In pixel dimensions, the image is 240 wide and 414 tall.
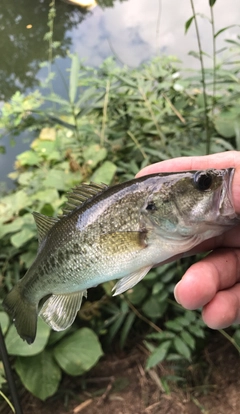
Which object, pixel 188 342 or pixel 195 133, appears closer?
pixel 188 342

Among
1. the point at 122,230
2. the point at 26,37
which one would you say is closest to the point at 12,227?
the point at 122,230

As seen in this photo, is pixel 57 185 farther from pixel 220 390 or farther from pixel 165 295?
pixel 220 390

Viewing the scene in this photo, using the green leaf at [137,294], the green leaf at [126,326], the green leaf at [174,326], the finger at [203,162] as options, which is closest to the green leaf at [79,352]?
the green leaf at [126,326]

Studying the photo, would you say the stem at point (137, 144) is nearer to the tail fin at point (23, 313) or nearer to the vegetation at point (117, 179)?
the vegetation at point (117, 179)

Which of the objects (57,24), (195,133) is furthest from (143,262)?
(57,24)

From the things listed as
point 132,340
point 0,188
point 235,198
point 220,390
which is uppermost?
point 235,198

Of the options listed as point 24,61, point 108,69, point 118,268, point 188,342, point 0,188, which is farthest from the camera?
point 24,61

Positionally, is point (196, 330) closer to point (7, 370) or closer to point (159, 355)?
point (159, 355)

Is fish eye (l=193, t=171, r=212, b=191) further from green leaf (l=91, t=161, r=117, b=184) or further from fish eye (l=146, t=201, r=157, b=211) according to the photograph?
green leaf (l=91, t=161, r=117, b=184)
